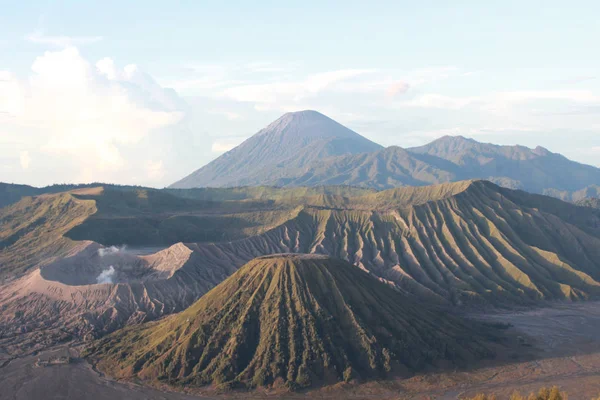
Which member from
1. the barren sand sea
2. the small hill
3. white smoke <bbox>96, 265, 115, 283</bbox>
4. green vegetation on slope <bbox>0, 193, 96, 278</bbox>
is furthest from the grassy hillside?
the barren sand sea

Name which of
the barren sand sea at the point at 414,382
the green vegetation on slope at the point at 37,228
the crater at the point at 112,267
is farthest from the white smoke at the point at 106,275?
the barren sand sea at the point at 414,382

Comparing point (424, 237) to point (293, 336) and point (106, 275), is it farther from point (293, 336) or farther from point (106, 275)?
point (106, 275)

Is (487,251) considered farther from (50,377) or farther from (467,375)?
(50,377)

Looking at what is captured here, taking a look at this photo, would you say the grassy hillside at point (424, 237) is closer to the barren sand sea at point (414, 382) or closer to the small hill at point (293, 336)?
the small hill at point (293, 336)

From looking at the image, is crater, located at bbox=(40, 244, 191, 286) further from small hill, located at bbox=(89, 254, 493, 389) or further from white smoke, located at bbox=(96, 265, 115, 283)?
small hill, located at bbox=(89, 254, 493, 389)

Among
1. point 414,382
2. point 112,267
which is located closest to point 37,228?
point 112,267

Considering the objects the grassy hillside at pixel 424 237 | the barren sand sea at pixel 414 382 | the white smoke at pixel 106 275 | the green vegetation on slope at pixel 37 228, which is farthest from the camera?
the green vegetation on slope at pixel 37 228

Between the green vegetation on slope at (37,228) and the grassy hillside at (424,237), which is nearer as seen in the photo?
the grassy hillside at (424,237)
